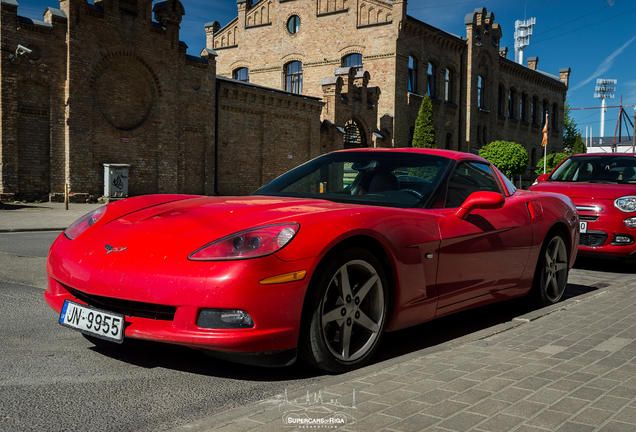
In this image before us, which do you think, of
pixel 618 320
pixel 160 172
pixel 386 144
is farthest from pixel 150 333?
pixel 386 144

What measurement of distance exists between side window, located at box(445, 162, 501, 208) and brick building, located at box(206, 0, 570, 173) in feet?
92.3

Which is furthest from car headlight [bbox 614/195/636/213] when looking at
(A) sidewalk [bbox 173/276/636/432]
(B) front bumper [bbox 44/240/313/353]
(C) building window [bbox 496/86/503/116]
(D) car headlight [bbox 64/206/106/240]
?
(C) building window [bbox 496/86/503/116]

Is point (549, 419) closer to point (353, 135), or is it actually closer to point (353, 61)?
point (353, 135)

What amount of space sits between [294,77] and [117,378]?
118ft

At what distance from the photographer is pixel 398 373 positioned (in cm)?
316

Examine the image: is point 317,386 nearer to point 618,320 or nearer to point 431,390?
point 431,390

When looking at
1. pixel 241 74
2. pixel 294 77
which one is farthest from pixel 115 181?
pixel 241 74

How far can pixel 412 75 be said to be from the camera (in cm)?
3588

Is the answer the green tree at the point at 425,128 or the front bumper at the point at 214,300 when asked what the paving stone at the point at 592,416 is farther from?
the green tree at the point at 425,128

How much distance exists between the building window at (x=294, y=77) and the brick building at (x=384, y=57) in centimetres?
6

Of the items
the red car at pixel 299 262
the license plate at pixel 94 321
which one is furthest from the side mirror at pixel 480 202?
the license plate at pixel 94 321

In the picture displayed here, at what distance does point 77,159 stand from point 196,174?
5.60m

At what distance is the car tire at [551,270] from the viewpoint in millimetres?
5273

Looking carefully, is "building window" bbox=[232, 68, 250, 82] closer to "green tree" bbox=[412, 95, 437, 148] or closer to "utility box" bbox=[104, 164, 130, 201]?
"green tree" bbox=[412, 95, 437, 148]
